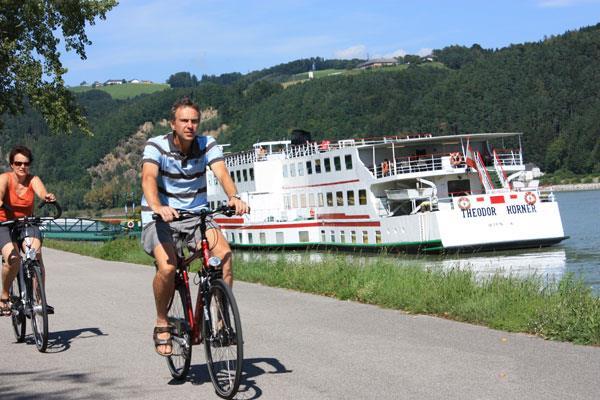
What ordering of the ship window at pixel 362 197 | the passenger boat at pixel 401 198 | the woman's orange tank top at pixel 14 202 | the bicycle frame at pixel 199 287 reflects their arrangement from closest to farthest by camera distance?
the bicycle frame at pixel 199 287
the woman's orange tank top at pixel 14 202
the passenger boat at pixel 401 198
the ship window at pixel 362 197

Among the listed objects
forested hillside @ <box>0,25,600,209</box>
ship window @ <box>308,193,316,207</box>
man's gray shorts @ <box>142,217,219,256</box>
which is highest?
forested hillside @ <box>0,25,600,209</box>

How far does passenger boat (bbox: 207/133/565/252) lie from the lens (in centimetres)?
3125

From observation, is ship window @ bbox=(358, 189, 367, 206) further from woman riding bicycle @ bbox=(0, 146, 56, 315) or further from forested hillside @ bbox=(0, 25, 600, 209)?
forested hillside @ bbox=(0, 25, 600, 209)

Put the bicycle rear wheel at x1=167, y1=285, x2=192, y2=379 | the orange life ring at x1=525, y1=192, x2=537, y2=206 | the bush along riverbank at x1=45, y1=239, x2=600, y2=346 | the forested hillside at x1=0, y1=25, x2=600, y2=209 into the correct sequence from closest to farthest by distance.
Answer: the bicycle rear wheel at x1=167, y1=285, x2=192, y2=379 < the bush along riverbank at x1=45, y1=239, x2=600, y2=346 < the orange life ring at x1=525, y1=192, x2=537, y2=206 < the forested hillside at x1=0, y1=25, x2=600, y2=209

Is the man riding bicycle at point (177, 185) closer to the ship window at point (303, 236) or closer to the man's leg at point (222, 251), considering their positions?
the man's leg at point (222, 251)

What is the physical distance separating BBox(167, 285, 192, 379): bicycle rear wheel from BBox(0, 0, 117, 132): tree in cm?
1573

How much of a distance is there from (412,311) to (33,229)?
3.62 meters

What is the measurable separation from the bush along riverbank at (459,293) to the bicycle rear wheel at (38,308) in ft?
11.4

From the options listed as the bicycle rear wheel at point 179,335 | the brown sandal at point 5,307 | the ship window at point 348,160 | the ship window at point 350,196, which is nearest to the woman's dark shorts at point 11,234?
the brown sandal at point 5,307

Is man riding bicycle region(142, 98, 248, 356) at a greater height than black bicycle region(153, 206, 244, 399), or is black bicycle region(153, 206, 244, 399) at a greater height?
man riding bicycle region(142, 98, 248, 356)

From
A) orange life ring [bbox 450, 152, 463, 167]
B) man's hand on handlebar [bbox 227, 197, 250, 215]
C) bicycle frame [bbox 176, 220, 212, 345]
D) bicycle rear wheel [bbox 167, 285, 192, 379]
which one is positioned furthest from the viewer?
orange life ring [bbox 450, 152, 463, 167]

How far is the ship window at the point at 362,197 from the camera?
116 feet

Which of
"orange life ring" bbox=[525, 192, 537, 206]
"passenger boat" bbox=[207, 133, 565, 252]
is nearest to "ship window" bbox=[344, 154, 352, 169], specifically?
"passenger boat" bbox=[207, 133, 565, 252]

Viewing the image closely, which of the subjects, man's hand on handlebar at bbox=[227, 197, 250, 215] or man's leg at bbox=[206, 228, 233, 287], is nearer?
man's hand on handlebar at bbox=[227, 197, 250, 215]
